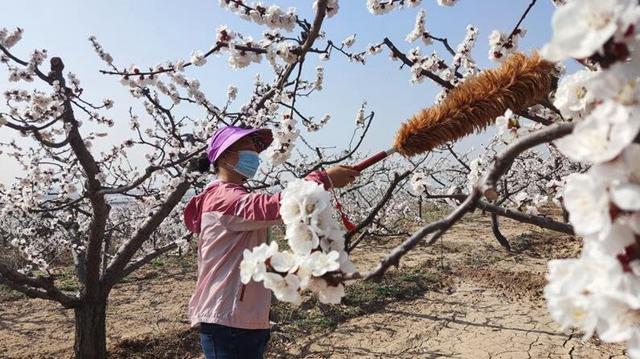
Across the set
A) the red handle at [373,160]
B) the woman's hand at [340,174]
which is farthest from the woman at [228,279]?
the red handle at [373,160]

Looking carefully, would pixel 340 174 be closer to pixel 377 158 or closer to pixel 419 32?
pixel 377 158

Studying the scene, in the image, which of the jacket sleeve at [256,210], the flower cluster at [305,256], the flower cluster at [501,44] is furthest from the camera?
the flower cluster at [501,44]

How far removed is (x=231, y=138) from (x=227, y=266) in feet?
2.28

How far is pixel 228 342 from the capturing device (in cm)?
256

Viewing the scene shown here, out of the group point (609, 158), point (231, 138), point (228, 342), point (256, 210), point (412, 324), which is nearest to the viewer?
point (609, 158)

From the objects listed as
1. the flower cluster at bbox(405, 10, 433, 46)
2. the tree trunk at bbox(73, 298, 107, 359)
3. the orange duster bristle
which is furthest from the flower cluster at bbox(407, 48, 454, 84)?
the tree trunk at bbox(73, 298, 107, 359)

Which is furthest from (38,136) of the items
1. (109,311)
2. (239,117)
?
(109,311)

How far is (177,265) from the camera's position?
35.2 feet

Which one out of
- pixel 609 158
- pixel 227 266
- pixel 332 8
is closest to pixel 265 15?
pixel 332 8

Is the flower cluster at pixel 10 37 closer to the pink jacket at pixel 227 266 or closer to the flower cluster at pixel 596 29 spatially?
the pink jacket at pixel 227 266

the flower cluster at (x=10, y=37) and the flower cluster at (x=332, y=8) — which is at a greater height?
the flower cluster at (x=10, y=37)

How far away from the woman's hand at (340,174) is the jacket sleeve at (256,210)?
3 cm

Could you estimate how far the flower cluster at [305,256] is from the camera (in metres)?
1.31

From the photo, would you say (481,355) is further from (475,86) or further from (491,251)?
(491,251)
